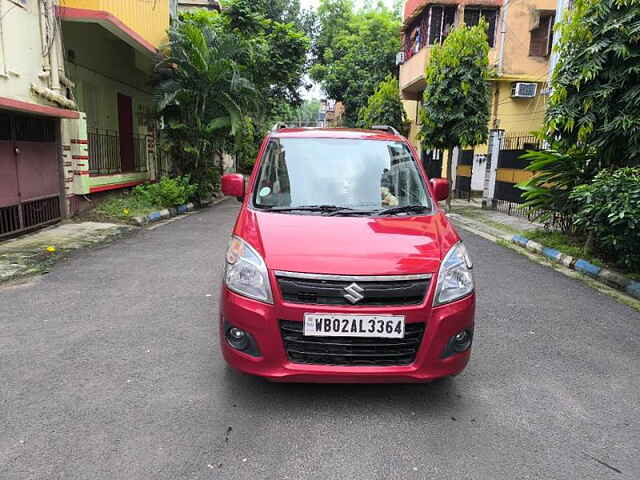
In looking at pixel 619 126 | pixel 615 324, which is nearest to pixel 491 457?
pixel 615 324

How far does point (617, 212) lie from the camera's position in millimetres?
6066

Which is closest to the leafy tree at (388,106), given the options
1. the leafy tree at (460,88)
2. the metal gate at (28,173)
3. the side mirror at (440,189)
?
the leafy tree at (460,88)

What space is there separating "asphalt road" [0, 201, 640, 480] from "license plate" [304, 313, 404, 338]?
0.56 meters

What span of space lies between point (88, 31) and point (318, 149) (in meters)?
10.8

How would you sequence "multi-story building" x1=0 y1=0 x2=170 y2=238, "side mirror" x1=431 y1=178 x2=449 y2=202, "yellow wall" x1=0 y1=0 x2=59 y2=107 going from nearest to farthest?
"side mirror" x1=431 y1=178 x2=449 y2=202 < "yellow wall" x1=0 y1=0 x2=59 y2=107 < "multi-story building" x1=0 y1=0 x2=170 y2=238

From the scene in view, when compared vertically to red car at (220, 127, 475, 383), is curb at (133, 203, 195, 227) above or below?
below

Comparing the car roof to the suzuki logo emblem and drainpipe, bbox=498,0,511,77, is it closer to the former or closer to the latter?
the suzuki logo emblem

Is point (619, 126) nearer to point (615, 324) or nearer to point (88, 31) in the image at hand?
point (615, 324)

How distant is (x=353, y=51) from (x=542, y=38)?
1606cm

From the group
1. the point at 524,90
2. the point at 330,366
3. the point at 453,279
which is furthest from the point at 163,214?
the point at 524,90

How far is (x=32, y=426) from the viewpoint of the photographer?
283 centimetres

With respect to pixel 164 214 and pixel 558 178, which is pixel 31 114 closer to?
pixel 164 214

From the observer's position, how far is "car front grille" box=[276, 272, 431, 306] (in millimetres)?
2863

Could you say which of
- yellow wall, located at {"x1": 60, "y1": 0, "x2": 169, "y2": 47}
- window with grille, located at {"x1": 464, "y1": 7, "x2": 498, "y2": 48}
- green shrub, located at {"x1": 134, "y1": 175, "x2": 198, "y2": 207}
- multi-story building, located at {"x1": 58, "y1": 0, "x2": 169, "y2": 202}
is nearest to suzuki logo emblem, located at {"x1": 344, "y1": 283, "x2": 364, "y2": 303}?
multi-story building, located at {"x1": 58, "y1": 0, "x2": 169, "y2": 202}
